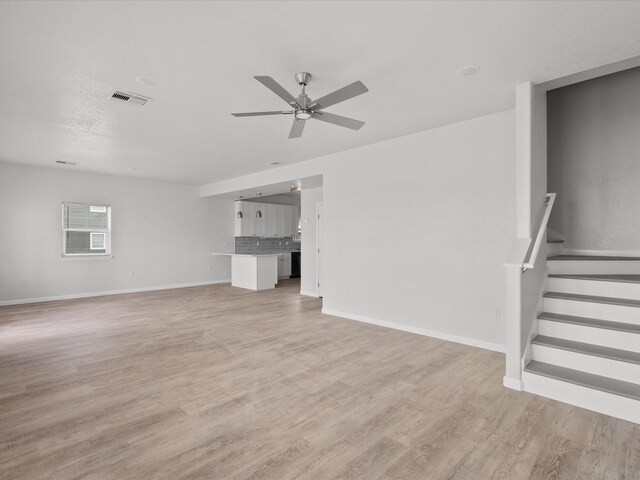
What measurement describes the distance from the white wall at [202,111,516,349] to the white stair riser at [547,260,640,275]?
530mm

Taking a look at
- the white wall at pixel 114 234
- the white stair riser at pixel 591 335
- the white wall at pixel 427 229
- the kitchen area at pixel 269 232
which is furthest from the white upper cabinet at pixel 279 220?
the white stair riser at pixel 591 335

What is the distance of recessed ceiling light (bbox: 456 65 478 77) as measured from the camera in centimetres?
293

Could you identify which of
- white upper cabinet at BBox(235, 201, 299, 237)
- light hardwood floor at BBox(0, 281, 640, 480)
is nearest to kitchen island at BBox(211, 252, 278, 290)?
white upper cabinet at BBox(235, 201, 299, 237)

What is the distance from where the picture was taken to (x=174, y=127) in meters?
4.57

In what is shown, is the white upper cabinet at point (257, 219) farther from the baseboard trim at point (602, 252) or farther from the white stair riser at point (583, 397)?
the white stair riser at point (583, 397)

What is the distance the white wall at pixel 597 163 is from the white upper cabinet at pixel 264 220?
7.83m

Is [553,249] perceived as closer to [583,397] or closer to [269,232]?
[583,397]

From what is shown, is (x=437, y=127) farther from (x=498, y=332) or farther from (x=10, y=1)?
(x=10, y=1)

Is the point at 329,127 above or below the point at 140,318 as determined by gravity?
above

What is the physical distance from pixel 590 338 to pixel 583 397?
0.61 m

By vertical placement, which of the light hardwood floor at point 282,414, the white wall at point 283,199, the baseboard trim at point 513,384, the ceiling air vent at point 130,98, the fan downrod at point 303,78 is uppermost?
the ceiling air vent at point 130,98

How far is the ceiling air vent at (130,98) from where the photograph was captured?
11.5 ft

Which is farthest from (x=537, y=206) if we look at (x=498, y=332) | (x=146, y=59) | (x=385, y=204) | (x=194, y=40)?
(x=146, y=59)

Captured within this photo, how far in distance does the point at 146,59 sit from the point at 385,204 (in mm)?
3473
